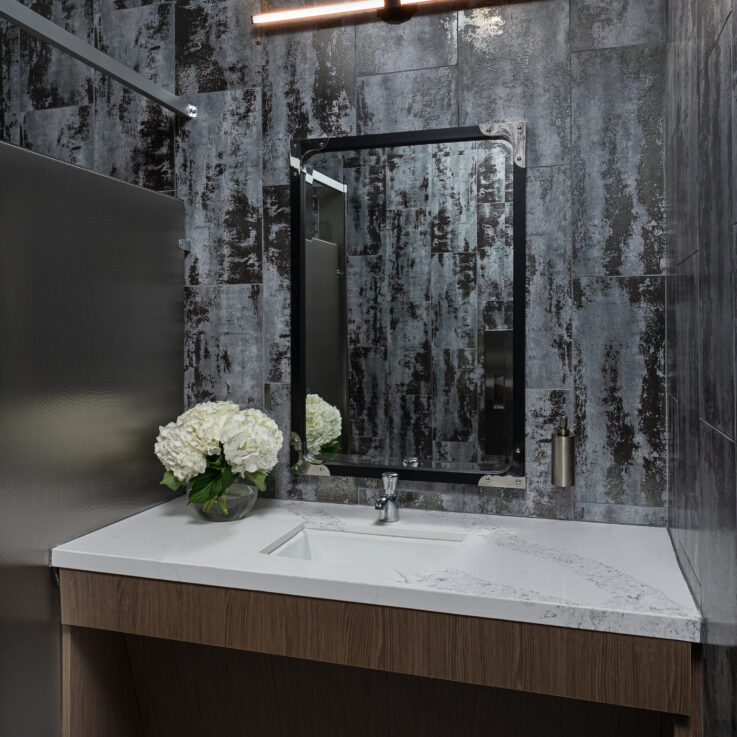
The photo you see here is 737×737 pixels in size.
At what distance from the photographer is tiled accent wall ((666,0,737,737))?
885 mm

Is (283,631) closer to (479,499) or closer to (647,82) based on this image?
(479,499)

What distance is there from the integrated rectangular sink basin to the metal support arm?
125 centimetres

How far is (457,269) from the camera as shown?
170 cm

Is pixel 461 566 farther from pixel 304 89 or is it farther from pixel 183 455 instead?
pixel 304 89

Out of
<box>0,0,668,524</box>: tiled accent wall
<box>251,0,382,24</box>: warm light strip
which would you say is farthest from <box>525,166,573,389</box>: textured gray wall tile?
<box>251,0,382,24</box>: warm light strip

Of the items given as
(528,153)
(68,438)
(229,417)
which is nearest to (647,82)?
(528,153)

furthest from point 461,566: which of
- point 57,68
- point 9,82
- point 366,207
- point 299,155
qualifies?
point 9,82

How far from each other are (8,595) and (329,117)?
1445 millimetres

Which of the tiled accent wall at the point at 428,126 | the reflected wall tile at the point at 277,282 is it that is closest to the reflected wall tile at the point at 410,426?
the tiled accent wall at the point at 428,126

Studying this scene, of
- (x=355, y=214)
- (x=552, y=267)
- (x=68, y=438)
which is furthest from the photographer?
(x=355, y=214)

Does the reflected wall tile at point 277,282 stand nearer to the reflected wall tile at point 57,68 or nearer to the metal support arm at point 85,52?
the metal support arm at point 85,52

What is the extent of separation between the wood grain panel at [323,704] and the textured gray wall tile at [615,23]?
1.59m

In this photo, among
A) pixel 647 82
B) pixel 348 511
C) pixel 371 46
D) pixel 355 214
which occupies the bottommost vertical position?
pixel 348 511

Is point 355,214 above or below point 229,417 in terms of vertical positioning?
above
